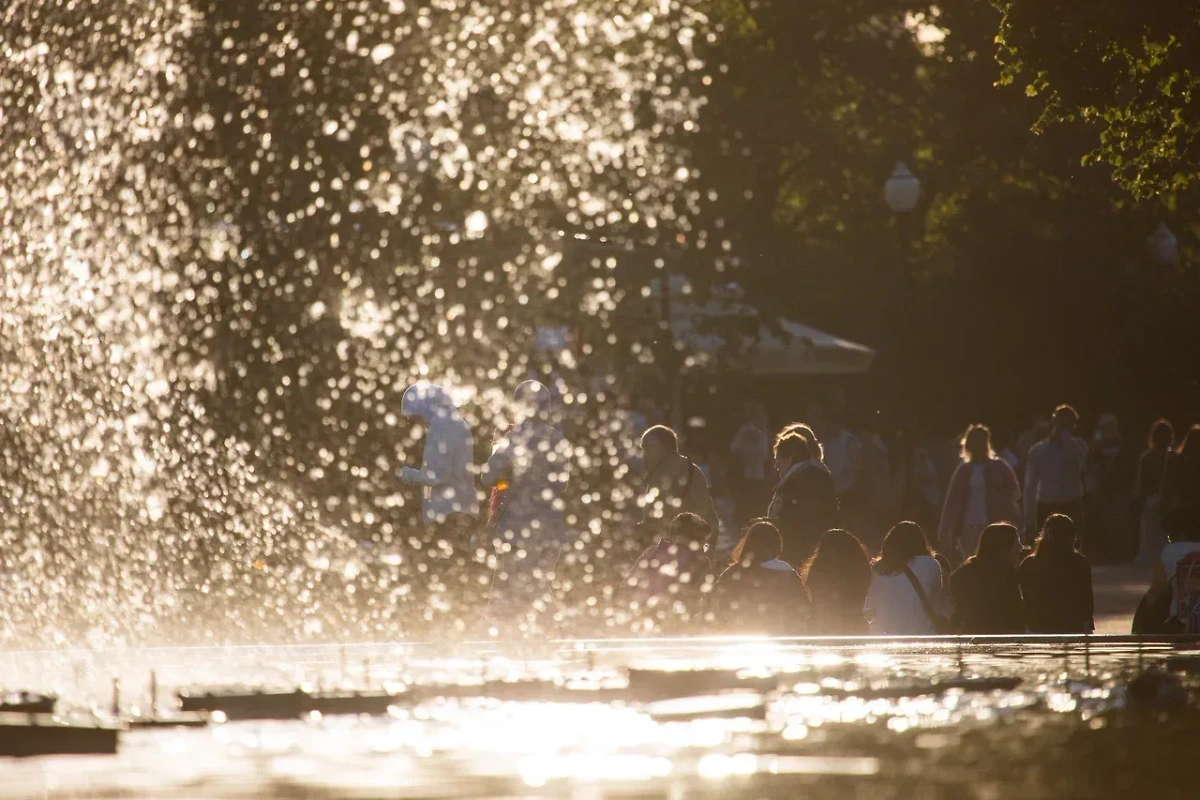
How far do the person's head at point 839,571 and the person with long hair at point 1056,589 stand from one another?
75cm

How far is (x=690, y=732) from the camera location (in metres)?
5.43

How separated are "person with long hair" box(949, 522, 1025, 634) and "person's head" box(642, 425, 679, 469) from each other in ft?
9.51

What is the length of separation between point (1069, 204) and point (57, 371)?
29933 mm

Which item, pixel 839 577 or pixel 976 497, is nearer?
pixel 839 577

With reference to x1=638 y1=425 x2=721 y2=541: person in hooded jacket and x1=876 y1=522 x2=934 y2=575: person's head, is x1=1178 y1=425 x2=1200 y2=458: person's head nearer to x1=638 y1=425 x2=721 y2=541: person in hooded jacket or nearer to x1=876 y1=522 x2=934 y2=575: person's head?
x1=638 y1=425 x2=721 y2=541: person in hooded jacket

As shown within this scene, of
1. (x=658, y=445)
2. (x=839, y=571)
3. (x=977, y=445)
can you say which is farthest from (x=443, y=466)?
(x=977, y=445)

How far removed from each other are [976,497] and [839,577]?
593 cm

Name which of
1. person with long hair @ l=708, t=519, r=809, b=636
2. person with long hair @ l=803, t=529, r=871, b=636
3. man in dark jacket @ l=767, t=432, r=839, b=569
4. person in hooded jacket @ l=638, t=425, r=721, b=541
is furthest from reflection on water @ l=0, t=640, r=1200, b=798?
person in hooded jacket @ l=638, t=425, r=721, b=541

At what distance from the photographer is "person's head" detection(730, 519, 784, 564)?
10.7 metres

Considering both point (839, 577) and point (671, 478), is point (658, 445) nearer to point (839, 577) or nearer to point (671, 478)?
point (671, 478)

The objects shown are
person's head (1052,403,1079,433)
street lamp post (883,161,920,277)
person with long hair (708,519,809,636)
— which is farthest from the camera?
street lamp post (883,161,920,277)

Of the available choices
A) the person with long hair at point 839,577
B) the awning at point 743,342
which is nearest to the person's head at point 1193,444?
the person with long hair at point 839,577

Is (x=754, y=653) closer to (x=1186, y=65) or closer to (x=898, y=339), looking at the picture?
(x=1186, y=65)

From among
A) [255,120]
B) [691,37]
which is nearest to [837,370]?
[691,37]
